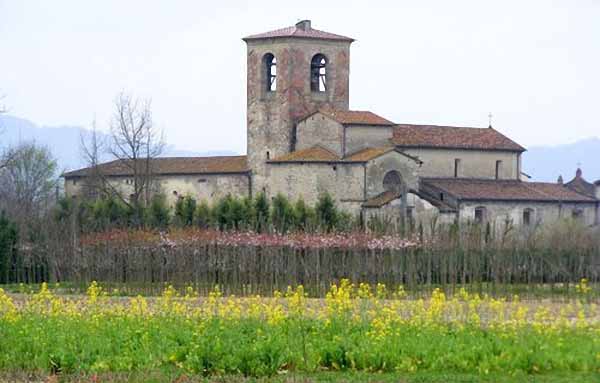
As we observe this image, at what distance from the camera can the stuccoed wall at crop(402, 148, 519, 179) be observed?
6862cm

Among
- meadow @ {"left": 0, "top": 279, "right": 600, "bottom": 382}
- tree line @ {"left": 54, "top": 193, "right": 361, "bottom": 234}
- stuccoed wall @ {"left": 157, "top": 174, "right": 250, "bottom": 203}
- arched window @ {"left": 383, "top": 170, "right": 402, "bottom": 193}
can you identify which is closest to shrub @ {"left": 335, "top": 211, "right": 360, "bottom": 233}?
tree line @ {"left": 54, "top": 193, "right": 361, "bottom": 234}

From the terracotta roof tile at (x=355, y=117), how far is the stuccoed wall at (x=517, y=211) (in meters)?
5.40

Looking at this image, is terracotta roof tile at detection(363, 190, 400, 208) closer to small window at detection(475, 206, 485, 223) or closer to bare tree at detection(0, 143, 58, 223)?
small window at detection(475, 206, 485, 223)

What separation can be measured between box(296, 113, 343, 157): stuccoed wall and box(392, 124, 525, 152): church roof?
3.22m

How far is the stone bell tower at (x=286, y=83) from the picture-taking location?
68875 mm

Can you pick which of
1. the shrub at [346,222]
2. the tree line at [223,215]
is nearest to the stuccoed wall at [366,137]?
the tree line at [223,215]

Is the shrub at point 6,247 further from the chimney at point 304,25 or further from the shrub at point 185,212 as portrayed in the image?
the chimney at point 304,25

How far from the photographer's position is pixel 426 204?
6419 centimetres

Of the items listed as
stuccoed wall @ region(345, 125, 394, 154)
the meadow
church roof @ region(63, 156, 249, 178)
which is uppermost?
stuccoed wall @ region(345, 125, 394, 154)

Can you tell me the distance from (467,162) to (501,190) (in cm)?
219

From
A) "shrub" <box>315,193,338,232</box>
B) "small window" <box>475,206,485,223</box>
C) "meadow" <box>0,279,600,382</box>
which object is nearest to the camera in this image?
"meadow" <box>0,279,600,382</box>

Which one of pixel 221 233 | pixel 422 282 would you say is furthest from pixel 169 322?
pixel 221 233

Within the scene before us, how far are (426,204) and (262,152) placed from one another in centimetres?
878

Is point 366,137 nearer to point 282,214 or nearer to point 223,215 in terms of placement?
point 282,214
